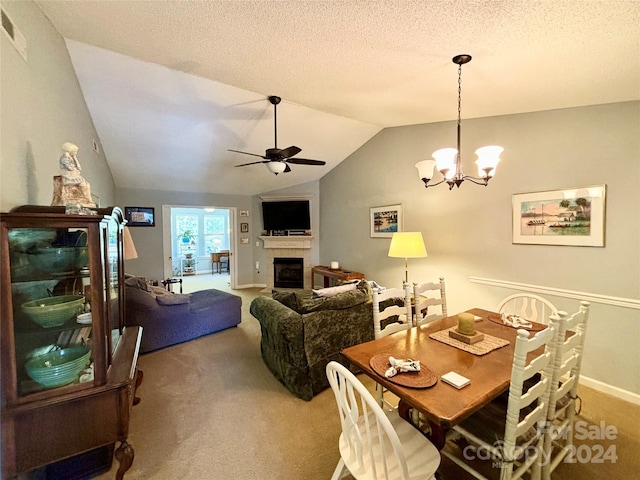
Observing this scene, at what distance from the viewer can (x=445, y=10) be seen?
1.50 m

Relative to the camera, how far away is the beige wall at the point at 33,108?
1.35 m

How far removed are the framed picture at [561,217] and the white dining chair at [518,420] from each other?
182cm

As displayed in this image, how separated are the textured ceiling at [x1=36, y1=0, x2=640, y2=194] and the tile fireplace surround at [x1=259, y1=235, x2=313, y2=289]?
296cm

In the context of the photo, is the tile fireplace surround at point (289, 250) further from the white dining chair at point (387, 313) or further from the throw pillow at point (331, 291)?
the white dining chair at point (387, 313)

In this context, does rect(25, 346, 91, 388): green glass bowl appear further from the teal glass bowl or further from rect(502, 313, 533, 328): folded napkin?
rect(502, 313, 533, 328): folded napkin

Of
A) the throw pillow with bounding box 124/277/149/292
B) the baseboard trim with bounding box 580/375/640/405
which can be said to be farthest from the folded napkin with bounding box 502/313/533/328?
the throw pillow with bounding box 124/277/149/292

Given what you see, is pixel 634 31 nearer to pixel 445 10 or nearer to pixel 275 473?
pixel 445 10

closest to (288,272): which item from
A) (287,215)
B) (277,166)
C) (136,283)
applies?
(287,215)

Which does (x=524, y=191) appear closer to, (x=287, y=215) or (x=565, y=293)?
(x=565, y=293)

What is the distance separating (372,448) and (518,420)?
664 mm

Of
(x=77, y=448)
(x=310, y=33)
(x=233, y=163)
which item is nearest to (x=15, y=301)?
(x=77, y=448)

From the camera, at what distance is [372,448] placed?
4.03ft

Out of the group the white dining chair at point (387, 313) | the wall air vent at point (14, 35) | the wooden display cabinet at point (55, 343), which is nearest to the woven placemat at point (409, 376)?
the white dining chair at point (387, 313)

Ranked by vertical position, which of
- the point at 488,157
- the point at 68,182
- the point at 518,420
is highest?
the point at 488,157
